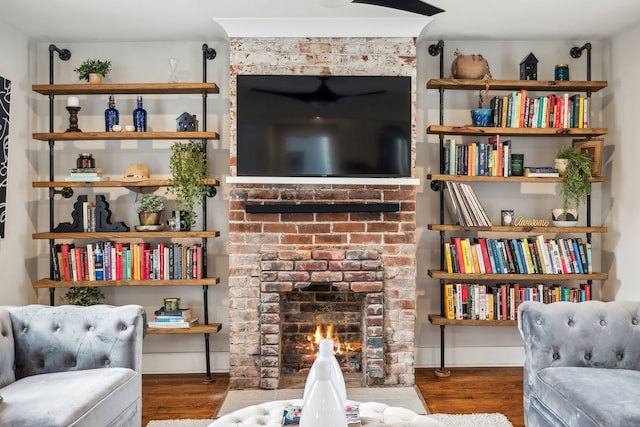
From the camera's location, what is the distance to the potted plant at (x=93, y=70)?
3.74 meters

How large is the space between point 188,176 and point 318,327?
142 cm

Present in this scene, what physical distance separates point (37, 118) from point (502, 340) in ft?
13.1

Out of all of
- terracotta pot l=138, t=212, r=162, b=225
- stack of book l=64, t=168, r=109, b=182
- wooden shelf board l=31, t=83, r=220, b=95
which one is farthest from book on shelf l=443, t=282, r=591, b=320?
stack of book l=64, t=168, r=109, b=182

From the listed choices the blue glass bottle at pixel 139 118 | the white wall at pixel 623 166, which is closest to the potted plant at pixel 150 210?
the blue glass bottle at pixel 139 118

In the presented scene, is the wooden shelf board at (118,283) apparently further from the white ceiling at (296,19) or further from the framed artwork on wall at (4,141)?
the white ceiling at (296,19)

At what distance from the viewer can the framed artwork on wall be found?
348cm

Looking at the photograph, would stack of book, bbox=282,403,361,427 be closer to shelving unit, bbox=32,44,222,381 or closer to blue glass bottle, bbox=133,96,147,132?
shelving unit, bbox=32,44,222,381

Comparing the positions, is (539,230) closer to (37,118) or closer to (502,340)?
(502,340)

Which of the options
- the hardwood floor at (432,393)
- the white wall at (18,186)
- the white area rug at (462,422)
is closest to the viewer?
the white area rug at (462,422)

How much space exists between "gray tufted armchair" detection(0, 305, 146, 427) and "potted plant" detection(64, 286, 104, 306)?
114 centimetres

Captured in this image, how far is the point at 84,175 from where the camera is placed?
3.69 meters

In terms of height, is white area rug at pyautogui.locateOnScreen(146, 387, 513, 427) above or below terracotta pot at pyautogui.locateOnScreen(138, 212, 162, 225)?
below

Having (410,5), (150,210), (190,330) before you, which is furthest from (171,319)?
(410,5)

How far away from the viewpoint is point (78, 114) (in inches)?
156
